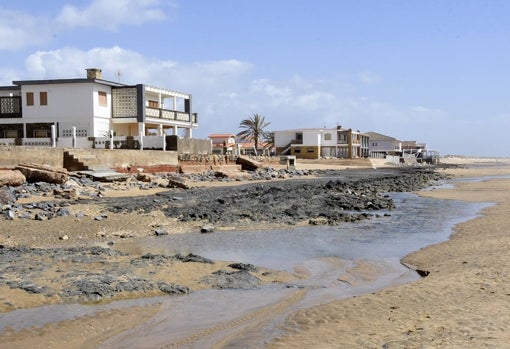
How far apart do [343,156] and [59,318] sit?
86.8m

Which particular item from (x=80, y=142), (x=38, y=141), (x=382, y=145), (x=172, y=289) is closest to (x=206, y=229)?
(x=172, y=289)

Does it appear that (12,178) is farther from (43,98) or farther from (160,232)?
(43,98)

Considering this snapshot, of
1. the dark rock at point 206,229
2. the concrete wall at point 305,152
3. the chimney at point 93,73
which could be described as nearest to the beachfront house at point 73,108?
the chimney at point 93,73

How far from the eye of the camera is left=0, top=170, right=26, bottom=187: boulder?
19359 mm

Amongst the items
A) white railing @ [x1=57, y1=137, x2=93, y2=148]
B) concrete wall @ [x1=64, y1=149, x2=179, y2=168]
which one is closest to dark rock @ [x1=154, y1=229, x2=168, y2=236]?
concrete wall @ [x1=64, y1=149, x2=179, y2=168]

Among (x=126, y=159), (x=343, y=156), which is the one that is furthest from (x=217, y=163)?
(x=343, y=156)

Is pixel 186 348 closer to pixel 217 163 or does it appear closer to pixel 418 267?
pixel 418 267

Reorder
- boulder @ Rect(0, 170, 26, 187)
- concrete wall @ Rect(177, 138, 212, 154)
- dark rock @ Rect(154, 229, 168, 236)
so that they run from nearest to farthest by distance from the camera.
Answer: dark rock @ Rect(154, 229, 168, 236), boulder @ Rect(0, 170, 26, 187), concrete wall @ Rect(177, 138, 212, 154)

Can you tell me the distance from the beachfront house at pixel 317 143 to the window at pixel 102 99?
165 feet

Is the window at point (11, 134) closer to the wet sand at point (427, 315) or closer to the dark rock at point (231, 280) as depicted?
the dark rock at point (231, 280)

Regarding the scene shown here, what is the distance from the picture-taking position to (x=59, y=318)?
696cm

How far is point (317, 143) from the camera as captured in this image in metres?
88.7

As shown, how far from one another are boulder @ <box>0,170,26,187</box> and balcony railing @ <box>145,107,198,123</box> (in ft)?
78.3

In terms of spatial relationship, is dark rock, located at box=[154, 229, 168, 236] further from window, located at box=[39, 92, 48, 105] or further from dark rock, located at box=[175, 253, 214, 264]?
window, located at box=[39, 92, 48, 105]
